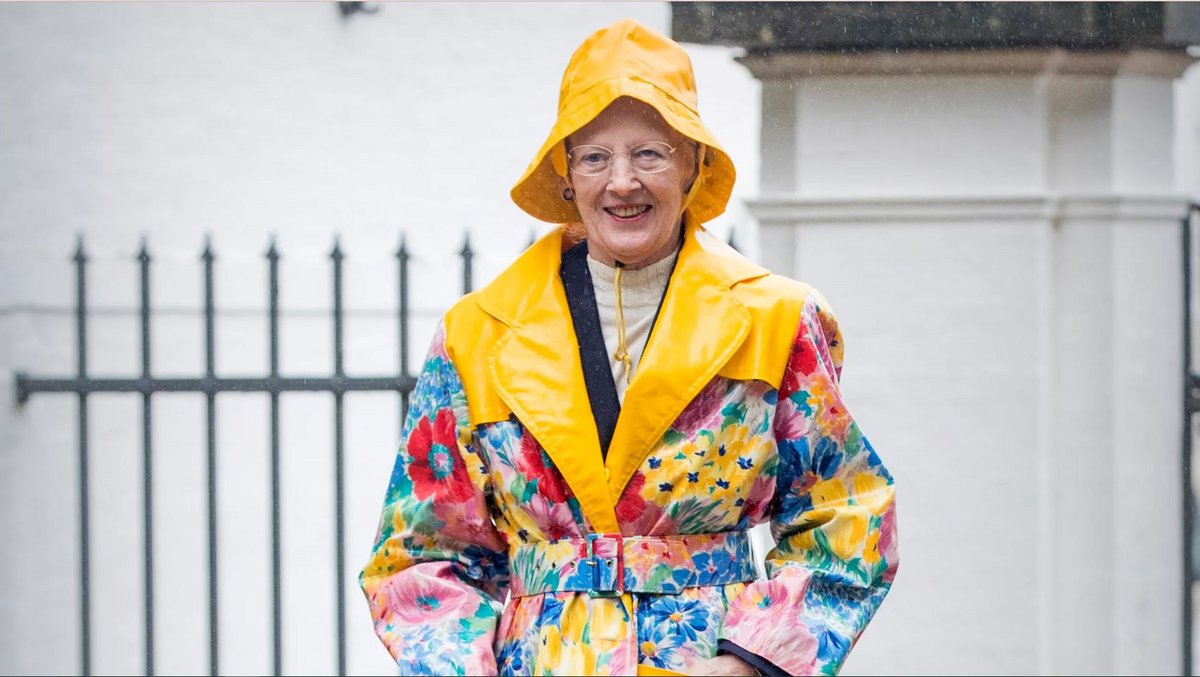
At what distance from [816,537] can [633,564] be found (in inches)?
10.0

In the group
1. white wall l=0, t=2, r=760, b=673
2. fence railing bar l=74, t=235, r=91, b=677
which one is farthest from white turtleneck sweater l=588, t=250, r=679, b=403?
white wall l=0, t=2, r=760, b=673

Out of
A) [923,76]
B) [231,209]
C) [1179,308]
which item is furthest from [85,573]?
[231,209]

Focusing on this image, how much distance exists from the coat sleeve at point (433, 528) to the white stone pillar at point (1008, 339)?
80.5 inches

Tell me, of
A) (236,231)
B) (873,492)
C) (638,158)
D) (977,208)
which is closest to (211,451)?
(977,208)

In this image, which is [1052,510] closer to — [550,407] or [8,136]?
[550,407]

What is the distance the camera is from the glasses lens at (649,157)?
223 cm

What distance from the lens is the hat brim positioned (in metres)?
2.19

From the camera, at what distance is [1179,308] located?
418cm

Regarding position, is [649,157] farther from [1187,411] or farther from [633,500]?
[1187,411]

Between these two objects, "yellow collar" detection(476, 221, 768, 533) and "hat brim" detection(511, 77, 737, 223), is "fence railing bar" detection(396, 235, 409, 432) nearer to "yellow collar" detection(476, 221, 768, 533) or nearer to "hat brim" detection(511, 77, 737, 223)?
"hat brim" detection(511, 77, 737, 223)

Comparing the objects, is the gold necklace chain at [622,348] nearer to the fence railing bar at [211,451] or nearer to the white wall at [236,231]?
the fence railing bar at [211,451]

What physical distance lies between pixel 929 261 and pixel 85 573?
246 centimetres

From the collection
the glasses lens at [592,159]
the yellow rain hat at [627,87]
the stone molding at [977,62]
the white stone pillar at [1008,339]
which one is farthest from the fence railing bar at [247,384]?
the glasses lens at [592,159]

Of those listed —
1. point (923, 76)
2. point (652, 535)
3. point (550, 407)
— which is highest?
point (923, 76)
